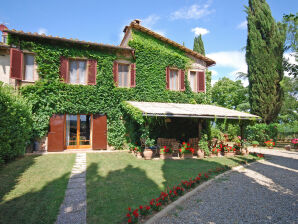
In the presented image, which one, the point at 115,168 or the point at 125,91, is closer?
the point at 115,168

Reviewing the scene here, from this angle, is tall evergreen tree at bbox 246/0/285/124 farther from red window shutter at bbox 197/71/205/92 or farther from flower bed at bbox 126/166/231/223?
flower bed at bbox 126/166/231/223

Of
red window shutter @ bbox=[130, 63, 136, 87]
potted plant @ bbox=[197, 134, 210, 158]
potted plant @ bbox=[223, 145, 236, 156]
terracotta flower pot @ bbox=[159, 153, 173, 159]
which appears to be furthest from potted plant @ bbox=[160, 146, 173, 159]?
red window shutter @ bbox=[130, 63, 136, 87]

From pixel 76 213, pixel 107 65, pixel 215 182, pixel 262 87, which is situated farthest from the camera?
pixel 262 87

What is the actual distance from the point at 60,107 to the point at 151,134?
620cm

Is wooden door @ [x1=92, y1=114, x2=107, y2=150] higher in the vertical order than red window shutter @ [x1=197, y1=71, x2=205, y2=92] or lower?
lower

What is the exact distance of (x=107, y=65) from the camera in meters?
11.5

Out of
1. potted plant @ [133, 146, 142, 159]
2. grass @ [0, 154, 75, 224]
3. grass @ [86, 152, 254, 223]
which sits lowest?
grass @ [86, 152, 254, 223]

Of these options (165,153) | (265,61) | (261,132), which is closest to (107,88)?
(165,153)

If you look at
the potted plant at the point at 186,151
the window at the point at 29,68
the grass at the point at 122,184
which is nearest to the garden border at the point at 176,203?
the grass at the point at 122,184

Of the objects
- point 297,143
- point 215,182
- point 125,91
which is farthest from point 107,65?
point 297,143

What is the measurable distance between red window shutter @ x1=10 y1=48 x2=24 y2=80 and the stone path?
23.9 feet

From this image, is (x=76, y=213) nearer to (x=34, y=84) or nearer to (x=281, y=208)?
(x=281, y=208)

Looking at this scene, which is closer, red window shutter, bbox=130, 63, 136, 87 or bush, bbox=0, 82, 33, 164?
bush, bbox=0, 82, 33, 164

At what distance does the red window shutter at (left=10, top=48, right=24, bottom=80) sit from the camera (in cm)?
943
